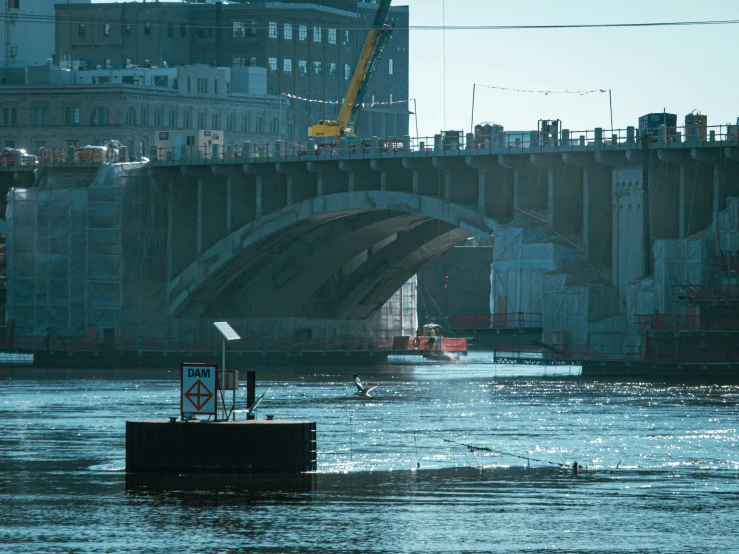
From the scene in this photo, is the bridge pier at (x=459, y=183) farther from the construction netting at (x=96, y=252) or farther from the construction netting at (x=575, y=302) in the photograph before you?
the construction netting at (x=96, y=252)

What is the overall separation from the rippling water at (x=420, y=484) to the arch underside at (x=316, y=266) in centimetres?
4286

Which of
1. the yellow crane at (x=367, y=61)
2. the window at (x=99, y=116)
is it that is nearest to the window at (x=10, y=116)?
the window at (x=99, y=116)

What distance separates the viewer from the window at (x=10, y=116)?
Answer: 199500 mm

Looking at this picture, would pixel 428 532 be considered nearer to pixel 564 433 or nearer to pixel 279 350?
pixel 564 433

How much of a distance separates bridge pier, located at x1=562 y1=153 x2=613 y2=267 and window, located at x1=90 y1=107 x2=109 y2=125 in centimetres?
9319

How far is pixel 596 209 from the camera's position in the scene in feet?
374

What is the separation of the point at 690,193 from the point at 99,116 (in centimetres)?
10155

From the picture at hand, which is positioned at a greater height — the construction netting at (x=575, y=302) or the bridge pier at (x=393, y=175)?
the bridge pier at (x=393, y=175)

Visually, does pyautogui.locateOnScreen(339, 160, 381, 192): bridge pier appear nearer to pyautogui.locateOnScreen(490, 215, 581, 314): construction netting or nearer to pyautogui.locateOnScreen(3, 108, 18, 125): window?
pyautogui.locateOnScreen(490, 215, 581, 314): construction netting

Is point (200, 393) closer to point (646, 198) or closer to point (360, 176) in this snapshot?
point (646, 198)

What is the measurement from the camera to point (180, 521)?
142ft

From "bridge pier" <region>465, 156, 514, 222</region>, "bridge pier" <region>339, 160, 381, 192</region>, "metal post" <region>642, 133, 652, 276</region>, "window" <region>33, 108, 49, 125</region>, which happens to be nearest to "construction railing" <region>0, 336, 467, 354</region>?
"bridge pier" <region>339, 160, 381, 192</region>

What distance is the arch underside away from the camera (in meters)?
134

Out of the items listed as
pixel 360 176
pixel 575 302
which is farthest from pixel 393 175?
pixel 575 302
